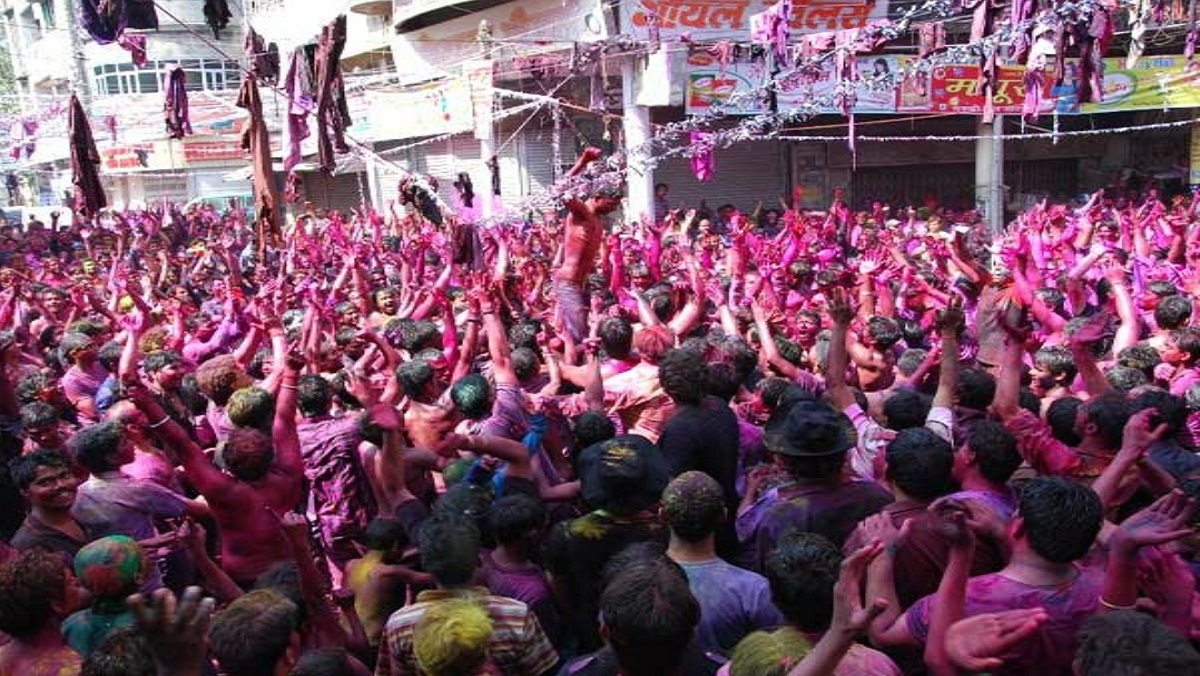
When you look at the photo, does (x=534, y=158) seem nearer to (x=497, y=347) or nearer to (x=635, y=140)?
(x=635, y=140)

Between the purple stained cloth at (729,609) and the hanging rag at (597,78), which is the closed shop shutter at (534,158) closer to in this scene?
the hanging rag at (597,78)

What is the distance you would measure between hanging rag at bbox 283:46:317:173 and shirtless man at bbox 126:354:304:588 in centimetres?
471

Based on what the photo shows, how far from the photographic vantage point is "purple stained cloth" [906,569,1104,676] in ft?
7.08

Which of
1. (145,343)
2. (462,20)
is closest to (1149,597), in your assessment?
(145,343)

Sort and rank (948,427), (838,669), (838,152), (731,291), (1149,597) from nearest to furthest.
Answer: (838,669)
(1149,597)
(948,427)
(731,291)
(838,152)

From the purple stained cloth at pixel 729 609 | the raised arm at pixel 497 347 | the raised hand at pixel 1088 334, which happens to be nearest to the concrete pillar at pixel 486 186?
the raised arm at pixel 497 347

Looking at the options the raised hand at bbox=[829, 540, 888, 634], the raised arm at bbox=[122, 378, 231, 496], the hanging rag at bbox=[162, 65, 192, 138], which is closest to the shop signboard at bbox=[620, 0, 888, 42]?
the hanging rag at bbox=[162, 65, 192, 138]

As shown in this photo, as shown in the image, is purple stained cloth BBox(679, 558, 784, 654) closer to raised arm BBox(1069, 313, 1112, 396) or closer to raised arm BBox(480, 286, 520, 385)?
raised arm BBox(480, 286, 520, 385)

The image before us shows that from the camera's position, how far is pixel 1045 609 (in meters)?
2.17

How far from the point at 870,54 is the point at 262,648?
51.7 feet

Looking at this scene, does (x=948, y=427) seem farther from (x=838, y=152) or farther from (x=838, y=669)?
(x=838, y=152)

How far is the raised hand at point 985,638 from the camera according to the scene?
1877 millimetres

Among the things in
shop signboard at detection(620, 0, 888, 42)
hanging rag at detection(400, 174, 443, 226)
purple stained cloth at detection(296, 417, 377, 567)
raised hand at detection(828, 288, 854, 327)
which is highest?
shop signboard at detection(620, 0, 888, 42)

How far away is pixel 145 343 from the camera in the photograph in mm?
6164
